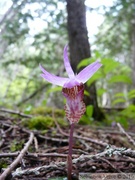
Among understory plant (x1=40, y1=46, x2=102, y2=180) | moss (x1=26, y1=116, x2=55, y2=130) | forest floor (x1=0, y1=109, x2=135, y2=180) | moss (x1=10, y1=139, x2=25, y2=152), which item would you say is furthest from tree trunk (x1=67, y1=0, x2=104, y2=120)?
understory plant (x1=40, y1=46, x2=102, y2=180)

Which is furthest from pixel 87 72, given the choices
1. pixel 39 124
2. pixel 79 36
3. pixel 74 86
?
pixel 79 36

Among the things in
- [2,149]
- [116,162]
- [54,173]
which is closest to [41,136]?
[2,149]

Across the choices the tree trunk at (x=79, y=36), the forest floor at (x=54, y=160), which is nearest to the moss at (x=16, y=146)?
the forest floor at (x=54, y=160)

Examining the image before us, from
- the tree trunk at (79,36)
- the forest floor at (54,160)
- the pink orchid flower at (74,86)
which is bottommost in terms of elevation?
the forest floor at (54,160)

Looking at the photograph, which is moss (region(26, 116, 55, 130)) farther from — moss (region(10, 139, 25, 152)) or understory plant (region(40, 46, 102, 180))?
understory plant (region(40, 46, 102, 180))

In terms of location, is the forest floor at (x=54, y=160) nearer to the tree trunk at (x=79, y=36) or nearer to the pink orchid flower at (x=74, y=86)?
the pink orchid flower at (x=74, y=86)

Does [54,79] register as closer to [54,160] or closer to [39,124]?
[54,160]

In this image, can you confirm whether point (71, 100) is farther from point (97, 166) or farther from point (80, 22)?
point (80, 22)

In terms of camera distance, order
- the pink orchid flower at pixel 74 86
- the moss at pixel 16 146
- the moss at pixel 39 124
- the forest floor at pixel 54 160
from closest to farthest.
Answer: the pink orchid flower at pixel 74 86
the forest floor at pixel 54 160
the moss at pixel 16 146
the moss at pixel 39 124
